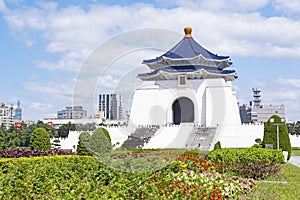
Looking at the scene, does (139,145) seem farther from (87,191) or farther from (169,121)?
(87,191)

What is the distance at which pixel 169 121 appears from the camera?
32.5 meters

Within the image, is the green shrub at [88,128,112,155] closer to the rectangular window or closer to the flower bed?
the flower bed

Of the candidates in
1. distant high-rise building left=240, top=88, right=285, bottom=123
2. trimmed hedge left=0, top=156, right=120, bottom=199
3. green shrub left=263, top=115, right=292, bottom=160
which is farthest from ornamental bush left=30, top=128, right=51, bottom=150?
distant high-rise building left=240, top=88, right=285, bottom=123

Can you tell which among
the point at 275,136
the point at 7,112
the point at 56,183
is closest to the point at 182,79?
the point at 275,136

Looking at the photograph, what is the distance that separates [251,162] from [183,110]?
26.5m

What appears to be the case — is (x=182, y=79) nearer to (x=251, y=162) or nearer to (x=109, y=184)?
(x=251, y=162)

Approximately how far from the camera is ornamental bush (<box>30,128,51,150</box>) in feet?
47.5

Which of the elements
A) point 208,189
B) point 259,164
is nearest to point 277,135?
point 259,164

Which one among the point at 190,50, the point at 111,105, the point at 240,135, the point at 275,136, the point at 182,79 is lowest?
the point at 240,135

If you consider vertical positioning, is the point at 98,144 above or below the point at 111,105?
below

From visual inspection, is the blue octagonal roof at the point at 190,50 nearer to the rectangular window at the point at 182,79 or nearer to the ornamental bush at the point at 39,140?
the rectangular window at the point at 182,79

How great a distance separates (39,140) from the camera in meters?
14.6

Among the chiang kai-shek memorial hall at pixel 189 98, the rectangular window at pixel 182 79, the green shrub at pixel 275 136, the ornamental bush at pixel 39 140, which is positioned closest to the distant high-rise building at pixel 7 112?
the chiang kai-shek memorial hall at pixel 189 98

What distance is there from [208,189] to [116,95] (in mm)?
2331
